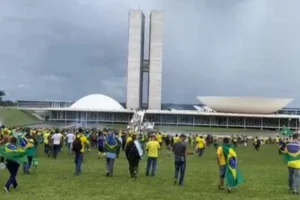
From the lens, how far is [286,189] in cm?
1399

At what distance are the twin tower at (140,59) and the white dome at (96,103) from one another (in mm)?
5100

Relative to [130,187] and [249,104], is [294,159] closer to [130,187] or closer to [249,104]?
[130,187]

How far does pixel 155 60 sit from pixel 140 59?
10.9ft

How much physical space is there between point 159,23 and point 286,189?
9873 cm

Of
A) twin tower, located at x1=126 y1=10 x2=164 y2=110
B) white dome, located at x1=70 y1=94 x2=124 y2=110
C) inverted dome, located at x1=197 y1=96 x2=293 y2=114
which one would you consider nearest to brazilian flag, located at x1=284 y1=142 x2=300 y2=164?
inverted dome, located at x1=197 y1=96 x2=293 y2=114

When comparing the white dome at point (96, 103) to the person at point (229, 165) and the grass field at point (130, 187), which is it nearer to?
the grass field at point (130, 187)

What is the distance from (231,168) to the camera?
12.7m

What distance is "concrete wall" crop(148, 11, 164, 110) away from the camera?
111 m

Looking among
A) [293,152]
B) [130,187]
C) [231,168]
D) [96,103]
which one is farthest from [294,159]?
[96,103]

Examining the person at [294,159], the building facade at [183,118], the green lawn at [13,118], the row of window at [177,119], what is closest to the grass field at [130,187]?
the person at [294,159]

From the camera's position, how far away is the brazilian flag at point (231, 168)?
12704mm

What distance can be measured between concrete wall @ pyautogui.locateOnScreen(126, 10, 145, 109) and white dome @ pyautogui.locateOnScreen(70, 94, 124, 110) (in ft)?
12.5

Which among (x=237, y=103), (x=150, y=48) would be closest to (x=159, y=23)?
(x=150, y=48)

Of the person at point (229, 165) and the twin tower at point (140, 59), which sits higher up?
the twin tower at point (140, 59)
